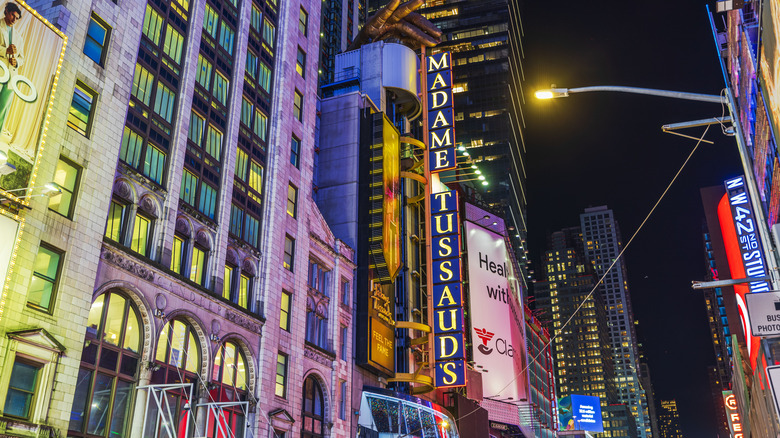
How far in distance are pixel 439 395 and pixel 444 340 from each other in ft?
34.7

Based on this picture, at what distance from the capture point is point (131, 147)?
29.2 meters

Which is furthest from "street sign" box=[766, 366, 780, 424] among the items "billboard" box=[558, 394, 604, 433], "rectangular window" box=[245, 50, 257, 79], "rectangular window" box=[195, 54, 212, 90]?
"billboard" box=[558, 394, 604, 433]

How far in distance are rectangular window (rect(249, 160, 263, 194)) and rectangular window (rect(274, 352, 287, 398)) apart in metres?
9.33

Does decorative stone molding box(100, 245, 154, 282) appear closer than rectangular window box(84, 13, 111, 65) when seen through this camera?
Yes

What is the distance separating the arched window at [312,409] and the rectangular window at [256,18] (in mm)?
21333

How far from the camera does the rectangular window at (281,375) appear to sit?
35531 mm

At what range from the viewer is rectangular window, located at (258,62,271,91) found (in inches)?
1597

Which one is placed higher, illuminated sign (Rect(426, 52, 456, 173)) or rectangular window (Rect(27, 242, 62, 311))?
illuminated sign (Rect(426, 52, 456, 173))

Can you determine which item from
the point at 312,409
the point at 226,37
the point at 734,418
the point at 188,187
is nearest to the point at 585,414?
the point at 734,418

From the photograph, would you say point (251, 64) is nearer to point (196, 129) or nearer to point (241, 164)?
point (241, 164)

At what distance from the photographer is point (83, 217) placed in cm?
2514

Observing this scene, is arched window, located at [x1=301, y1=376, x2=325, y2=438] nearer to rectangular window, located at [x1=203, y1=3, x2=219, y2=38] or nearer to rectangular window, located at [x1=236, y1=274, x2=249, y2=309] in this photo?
rectangular window, located at [x1=236, y1=274, x2=249, y2=309]

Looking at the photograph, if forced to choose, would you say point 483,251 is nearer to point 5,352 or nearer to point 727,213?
point 727,213

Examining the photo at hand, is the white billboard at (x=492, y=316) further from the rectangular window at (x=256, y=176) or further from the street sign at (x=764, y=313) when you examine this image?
the street sign at (x=764, y=313)
